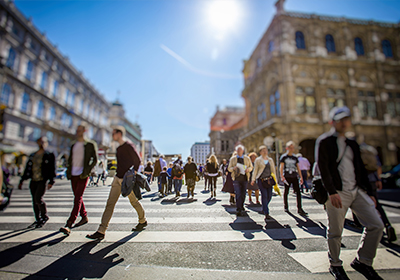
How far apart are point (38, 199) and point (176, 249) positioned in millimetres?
3122

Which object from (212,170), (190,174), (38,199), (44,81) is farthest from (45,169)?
(44,81)

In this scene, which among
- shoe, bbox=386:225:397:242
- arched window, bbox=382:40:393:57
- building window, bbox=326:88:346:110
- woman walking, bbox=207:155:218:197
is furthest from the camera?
arched window, bbox=382:40:393:57

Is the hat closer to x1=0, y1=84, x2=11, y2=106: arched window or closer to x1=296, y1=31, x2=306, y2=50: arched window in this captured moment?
x1=296, y1=31, x2=306, y2=50: arched window

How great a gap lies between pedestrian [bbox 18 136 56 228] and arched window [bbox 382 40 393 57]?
33128 millimetres

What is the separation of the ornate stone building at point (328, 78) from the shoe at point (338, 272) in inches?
712

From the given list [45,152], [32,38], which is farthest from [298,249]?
[32,38]

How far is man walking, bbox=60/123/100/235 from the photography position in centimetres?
343

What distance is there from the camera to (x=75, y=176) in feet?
11.5

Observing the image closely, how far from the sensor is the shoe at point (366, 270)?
2.00m

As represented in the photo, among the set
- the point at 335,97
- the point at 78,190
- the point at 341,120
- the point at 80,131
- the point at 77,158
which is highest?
the point at 335,97

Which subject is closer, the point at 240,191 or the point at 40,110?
Answer: the point at 240,191

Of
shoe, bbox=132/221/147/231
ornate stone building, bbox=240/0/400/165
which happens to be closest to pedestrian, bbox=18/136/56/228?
shoe, bbox=132/221/147/231

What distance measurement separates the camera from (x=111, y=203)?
3.20m

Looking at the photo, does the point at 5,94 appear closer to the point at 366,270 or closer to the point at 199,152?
the point at 199,152
